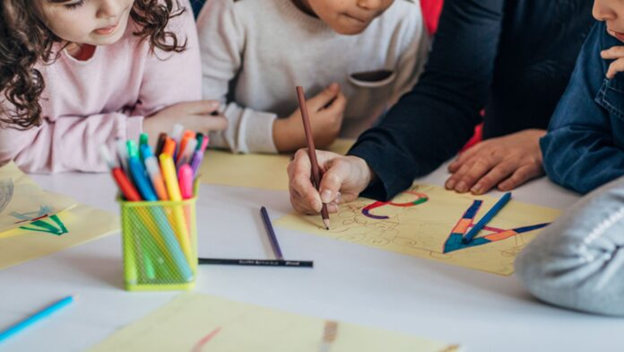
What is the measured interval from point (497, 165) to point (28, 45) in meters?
0.62

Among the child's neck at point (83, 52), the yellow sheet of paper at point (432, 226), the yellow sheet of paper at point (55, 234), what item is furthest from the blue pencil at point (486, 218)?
the child's neck at point (83, 52)

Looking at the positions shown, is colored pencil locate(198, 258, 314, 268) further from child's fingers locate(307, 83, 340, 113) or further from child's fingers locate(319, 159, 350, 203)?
child's fingers locate(307, 83, 340, 113)

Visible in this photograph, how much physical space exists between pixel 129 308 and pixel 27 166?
1.63ft

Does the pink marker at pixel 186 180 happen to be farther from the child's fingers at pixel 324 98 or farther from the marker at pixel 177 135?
the child's fingers at pixel 324 98

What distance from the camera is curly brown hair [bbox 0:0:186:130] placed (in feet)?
2.83

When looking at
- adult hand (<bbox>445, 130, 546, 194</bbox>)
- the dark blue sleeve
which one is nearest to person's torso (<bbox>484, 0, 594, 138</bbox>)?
the dark blue sleeve

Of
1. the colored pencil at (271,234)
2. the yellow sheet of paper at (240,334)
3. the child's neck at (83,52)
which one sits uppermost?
the child's neck at (83,52)

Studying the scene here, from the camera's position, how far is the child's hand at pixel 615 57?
2.78 ft

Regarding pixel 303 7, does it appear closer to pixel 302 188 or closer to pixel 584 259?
pixel 302 188

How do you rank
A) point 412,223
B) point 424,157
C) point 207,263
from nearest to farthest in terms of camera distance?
point 207,263
point 412,223
point 424,157

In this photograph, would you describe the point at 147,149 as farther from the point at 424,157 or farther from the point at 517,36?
the point at 517,36

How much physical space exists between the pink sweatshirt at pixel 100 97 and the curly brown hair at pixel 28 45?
30 millimetres

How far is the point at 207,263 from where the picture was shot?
709 millimetres

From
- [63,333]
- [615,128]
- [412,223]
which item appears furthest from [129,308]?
[615,128]
